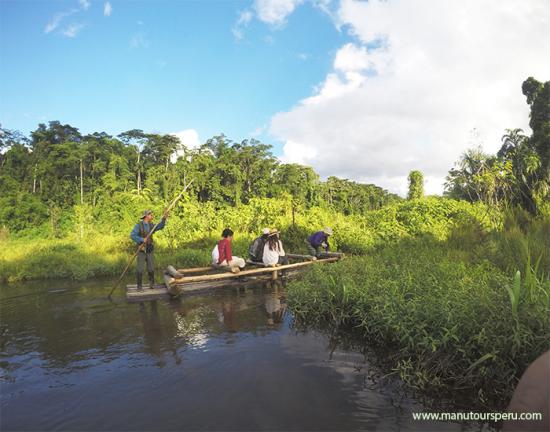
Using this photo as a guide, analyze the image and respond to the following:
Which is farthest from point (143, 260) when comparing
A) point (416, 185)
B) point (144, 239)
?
point (416, 185)

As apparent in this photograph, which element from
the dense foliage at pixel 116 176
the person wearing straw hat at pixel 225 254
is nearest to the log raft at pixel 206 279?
the person wearing straw hat at pixel 225 254

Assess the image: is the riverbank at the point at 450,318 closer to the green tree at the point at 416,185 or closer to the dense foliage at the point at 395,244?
the dense foliage at the point at 395,244

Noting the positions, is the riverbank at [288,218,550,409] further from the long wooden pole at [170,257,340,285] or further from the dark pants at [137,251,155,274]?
the dark pants at [137,251,155,274]

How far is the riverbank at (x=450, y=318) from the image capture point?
10.7 ft

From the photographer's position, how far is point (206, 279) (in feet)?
24.1

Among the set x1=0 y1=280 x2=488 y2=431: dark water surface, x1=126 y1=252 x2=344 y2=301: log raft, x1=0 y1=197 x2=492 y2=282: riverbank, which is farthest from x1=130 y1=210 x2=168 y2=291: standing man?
x1=0 y1=197 x2=492 y2=282: riverbank

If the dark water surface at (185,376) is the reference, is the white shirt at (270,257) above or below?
above

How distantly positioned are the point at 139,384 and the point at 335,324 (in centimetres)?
289

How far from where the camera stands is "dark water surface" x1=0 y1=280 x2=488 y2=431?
3.22 meters

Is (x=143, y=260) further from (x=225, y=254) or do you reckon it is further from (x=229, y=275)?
(x=229, y=275)

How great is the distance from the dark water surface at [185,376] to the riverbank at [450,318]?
416 mm

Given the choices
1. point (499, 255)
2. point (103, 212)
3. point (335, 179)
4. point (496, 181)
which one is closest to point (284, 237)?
point (496, 181)

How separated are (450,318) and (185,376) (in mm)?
3084

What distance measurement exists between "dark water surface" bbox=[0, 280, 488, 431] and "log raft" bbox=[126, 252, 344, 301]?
0.46 m
